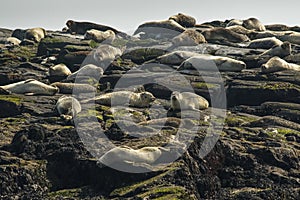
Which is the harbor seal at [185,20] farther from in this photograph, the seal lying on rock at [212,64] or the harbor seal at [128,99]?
the harbor seal at [128,99]

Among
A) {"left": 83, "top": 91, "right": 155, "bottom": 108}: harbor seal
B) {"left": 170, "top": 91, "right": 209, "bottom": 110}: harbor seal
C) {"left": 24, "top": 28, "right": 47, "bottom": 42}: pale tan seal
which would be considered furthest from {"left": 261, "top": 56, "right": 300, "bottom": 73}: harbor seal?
{"left": 24, "top": 28, "right": 47, "bottom": 42}: pale tan seal

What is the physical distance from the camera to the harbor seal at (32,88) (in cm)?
2262

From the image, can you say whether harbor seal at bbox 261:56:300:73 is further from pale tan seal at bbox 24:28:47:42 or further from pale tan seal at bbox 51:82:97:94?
pale tan seal at bbox 24:28:47:42

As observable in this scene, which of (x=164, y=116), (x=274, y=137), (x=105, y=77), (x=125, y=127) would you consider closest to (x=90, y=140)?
(x=125, y=127)

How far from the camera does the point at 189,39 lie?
29.6 meters

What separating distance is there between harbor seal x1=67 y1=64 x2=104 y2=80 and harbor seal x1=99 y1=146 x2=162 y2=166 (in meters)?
8.95

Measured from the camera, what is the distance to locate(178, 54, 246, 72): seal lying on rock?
24219 millimetres

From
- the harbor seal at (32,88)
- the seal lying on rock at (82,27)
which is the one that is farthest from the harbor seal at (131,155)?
the seal lying on rock at (82,27)

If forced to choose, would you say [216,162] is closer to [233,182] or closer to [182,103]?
[233,182]

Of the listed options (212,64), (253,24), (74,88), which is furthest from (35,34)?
(212,64)

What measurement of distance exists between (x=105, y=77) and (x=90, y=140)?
301 inches

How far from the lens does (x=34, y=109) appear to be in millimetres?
20203

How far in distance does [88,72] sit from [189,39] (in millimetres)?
6340

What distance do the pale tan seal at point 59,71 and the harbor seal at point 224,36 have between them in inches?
329
